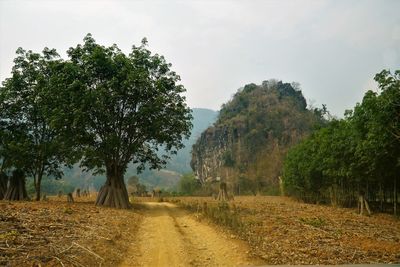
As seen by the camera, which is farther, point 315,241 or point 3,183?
point 3,183

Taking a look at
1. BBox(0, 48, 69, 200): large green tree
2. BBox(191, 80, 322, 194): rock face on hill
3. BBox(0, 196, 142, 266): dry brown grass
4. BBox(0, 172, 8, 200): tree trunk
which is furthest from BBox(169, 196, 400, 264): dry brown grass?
BBox(191, 80, 322, 194): rock face on hill

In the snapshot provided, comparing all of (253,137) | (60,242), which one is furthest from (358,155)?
(253,137)

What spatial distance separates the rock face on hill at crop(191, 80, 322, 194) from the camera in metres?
84.6

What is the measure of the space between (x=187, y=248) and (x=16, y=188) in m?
23.5

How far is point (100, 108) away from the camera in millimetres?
25609

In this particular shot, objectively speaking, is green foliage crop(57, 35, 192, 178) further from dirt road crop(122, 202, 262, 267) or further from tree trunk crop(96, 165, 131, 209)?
dirt road crop(122, 202, 262, 267)

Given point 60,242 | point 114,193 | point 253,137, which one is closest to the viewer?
point 60,242

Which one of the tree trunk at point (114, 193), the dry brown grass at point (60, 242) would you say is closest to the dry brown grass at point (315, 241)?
the dry brown grass at point (60, 242)

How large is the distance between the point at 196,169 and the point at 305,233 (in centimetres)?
9634

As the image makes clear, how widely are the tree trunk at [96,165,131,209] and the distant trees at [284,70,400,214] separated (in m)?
15.7

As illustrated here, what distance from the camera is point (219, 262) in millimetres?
10945

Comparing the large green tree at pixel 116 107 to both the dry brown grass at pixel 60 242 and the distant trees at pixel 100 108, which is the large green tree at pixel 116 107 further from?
the dry brown grass at pixel 60 242

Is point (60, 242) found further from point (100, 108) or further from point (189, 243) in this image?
point (100, 108)

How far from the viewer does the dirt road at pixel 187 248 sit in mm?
10922
